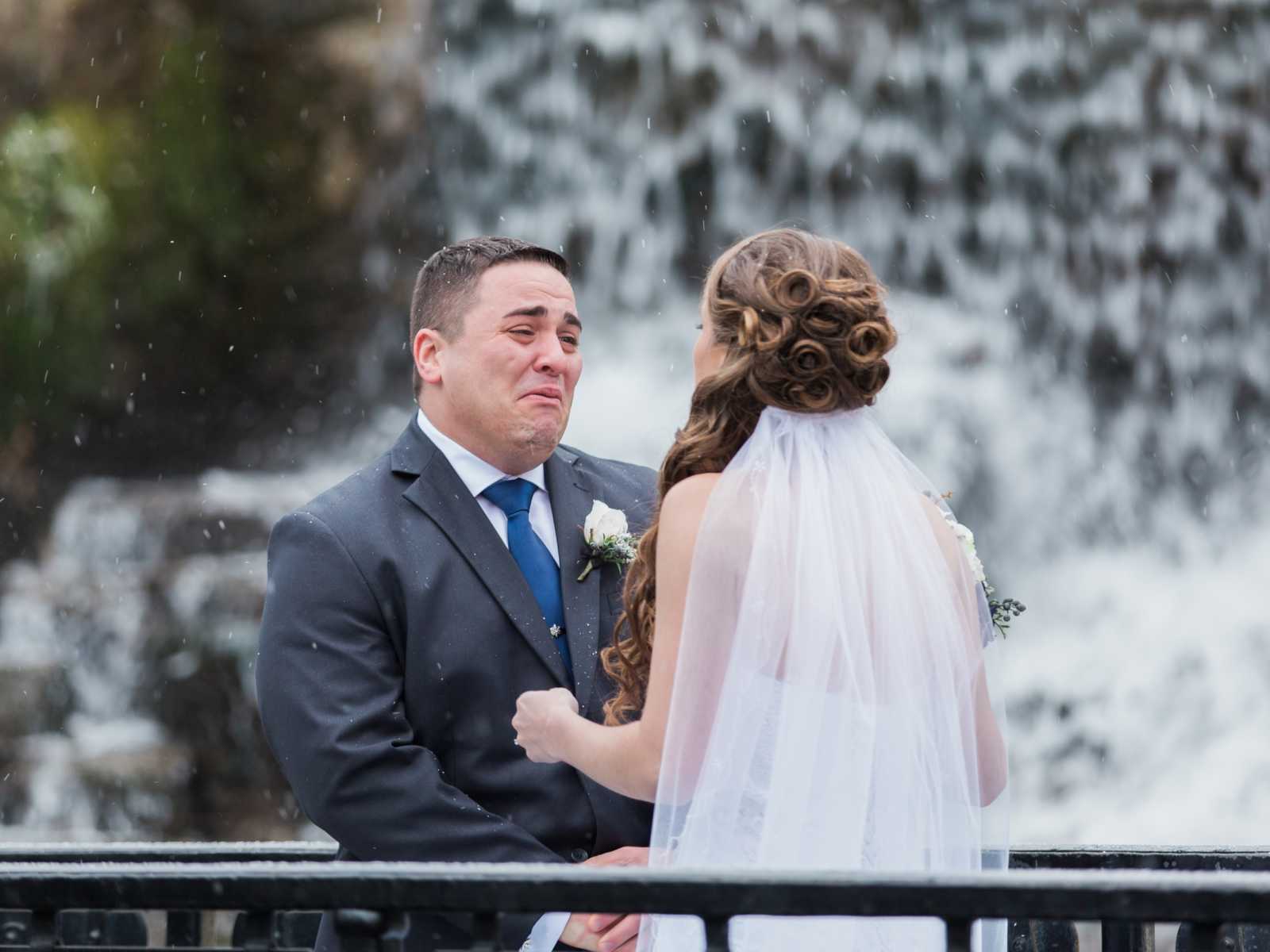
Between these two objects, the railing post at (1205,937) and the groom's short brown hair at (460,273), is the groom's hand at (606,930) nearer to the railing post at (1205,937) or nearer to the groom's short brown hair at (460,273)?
the groom's short brown hair at (460,273)

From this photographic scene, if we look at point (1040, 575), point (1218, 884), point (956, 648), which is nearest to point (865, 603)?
point (956, 648)

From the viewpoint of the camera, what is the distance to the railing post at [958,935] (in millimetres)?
1869

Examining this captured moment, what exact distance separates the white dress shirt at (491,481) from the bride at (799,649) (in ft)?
2.45

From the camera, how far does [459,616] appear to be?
3131 mm

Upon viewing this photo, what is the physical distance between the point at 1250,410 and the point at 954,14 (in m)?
3.41

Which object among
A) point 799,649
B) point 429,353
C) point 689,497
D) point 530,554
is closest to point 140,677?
point 429,353

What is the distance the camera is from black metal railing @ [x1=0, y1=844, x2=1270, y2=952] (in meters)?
1.82

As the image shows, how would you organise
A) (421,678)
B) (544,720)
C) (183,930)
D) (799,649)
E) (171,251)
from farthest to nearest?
(171,251) < (421,678) < (183,930) < (544,720) < (799,649)

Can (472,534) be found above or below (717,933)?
above

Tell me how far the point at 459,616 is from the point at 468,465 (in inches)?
15.3

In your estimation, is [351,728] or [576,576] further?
[576,576]

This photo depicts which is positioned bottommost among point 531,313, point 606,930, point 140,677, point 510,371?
Result: point 140,677

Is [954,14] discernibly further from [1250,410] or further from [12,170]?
[12,170]

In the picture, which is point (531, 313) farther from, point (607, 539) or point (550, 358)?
point (607, 539)
